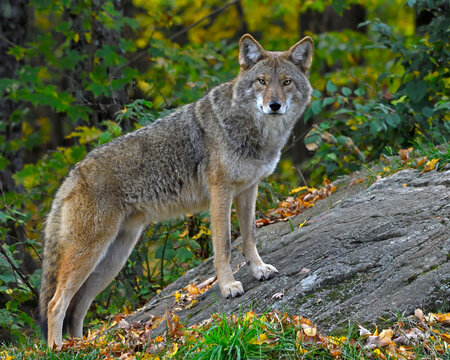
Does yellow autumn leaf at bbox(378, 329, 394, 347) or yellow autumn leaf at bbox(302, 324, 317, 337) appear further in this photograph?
yellow autumn leaf at bbox(302, 324, 317, 337)

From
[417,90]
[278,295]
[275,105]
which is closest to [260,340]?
[278,295]

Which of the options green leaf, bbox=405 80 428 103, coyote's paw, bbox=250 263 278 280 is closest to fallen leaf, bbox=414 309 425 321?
coyote's paw, bbox=250 263 278 280

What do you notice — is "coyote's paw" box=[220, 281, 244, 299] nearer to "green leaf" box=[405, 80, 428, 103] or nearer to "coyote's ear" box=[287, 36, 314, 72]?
"coyote's ear" box=[287, 36, 314, 72]

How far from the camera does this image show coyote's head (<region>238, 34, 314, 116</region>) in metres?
5.81

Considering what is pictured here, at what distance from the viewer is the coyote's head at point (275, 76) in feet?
19.1

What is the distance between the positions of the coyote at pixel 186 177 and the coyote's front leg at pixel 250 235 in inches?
0.4

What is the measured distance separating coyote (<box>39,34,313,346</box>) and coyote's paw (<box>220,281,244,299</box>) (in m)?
0.01

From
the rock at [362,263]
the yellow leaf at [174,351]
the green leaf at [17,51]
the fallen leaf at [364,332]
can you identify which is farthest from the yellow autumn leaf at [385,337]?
the green leaf at [17,51]

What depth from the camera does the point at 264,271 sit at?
5.83m

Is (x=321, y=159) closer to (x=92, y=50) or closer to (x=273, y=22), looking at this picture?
A: (x=92, y=50)

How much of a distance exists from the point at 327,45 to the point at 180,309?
1006 centimetres

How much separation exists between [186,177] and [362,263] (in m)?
2.16

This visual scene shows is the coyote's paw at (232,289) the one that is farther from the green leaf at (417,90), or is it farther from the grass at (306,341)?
the green leaf at (417,90)

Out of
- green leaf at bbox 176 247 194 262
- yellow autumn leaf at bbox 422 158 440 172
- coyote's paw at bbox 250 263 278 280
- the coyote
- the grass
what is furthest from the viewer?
green leaf at bbox 176 247 194 262
